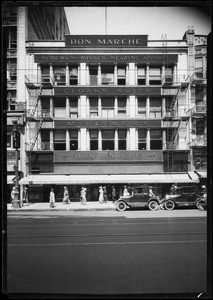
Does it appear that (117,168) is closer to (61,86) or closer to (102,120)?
(102,120)

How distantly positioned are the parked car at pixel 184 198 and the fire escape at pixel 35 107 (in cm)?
1276

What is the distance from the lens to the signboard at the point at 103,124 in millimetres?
26688

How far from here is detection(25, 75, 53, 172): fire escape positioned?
26.1 metres

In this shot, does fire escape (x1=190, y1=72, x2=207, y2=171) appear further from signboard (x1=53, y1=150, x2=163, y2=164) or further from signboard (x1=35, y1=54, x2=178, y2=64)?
signboard (x1=35, y1=54, x2=178, y2=64)

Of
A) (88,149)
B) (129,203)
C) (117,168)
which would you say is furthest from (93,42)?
(129,203)

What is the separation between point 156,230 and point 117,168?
1530 cm

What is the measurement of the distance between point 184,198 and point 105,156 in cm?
930

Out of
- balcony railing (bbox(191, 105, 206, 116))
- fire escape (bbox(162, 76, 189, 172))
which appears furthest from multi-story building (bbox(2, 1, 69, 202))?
balcony railing (bbox(191, 105, 206, 116))

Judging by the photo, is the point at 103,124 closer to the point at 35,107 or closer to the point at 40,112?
the point at 40,112

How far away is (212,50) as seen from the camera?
2.95m

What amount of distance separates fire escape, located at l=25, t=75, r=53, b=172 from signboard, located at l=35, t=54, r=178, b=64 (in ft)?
5.46

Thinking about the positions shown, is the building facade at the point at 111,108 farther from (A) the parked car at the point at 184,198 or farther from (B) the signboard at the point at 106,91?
(A) the parked car at the point at 184,198

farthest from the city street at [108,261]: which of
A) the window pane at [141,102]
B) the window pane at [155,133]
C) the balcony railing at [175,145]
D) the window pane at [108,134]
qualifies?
the window pane at [141,102]

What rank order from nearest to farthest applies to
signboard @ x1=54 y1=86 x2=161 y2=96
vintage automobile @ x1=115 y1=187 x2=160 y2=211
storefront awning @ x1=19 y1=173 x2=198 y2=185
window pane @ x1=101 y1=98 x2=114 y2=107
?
vintage automobile @ x1=115 y1=187 x2=160 y2=211 < storefront awning @ x1=19 y1=173 x2=198 y2=185 < signboard @ x1=54 y1=86 x2=161 y2=96 < window pane @ x1=101 y1=98 x2=114 y2=107
